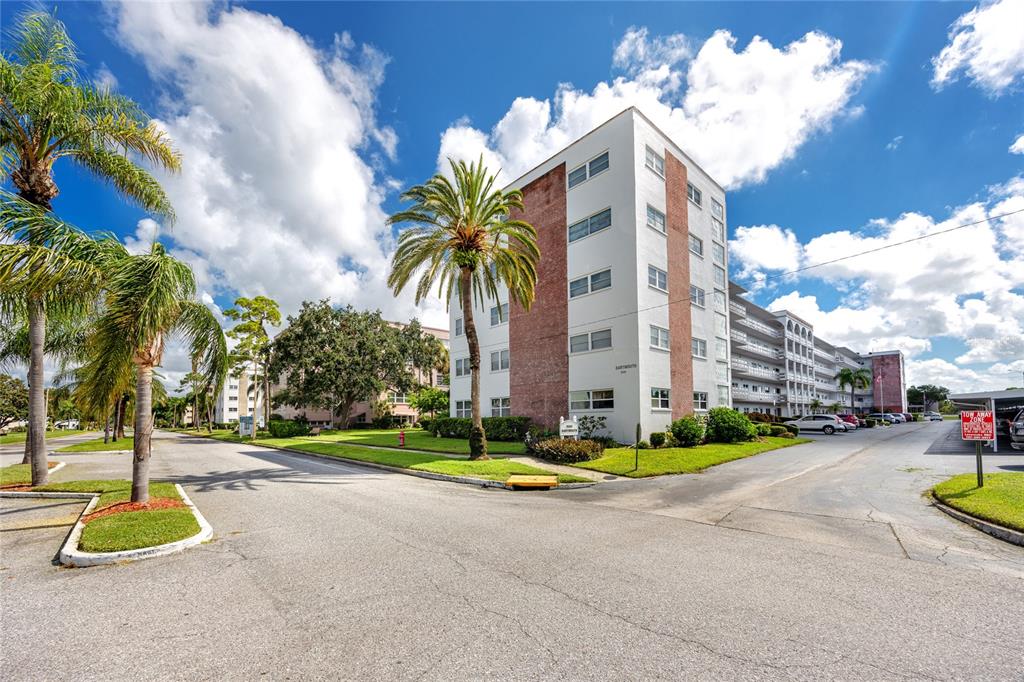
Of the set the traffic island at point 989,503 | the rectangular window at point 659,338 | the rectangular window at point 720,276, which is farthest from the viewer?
the rectangular window at point 720,276

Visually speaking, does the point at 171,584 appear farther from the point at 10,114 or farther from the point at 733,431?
the point at 733,431

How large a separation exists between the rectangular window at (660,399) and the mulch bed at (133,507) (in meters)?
21.0

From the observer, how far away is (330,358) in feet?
152

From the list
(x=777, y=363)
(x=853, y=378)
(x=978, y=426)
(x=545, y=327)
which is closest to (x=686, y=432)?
(x=545, y=327)

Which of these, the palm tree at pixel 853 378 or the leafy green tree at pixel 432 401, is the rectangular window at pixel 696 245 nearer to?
the leafy green tree at pixel 432 401

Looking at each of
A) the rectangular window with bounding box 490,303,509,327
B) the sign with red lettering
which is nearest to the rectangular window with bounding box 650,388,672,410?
the rectangular window with bounding box 490,303,509,327

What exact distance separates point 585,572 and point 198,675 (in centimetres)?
447

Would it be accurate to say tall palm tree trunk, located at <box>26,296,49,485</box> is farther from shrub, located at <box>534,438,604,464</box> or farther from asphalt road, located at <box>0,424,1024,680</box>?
shrub, located at <box>534,438,604,464</box>

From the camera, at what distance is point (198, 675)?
12.9 ft

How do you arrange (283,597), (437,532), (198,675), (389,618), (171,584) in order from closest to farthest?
(198,675) → (389,618) → (283,597) → (171,584) → (437,532)

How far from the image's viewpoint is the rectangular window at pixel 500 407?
106 ft

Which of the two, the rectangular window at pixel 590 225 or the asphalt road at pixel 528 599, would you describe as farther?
the rectangular window at pixel 590 225

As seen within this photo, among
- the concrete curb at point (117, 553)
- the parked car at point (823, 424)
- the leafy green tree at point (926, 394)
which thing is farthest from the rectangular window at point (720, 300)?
the leafy green tree at point (926, 394)

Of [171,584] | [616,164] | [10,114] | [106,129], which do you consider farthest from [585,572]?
[616,164]
